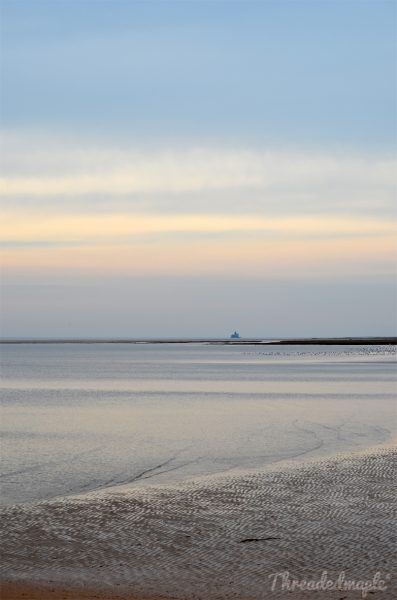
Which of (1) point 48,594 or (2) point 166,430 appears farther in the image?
(2) point 166,430

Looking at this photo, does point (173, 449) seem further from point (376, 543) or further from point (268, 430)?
point (376, 543)

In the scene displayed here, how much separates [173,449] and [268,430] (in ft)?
17.4

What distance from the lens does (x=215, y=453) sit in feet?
67.5

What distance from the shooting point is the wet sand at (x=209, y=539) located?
9461 millimetres

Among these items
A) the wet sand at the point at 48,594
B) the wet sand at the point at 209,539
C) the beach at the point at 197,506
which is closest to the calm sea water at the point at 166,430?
the beach at the point at 197,506

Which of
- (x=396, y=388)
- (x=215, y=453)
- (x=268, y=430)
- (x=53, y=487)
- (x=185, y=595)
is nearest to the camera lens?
(x=185, y=595)

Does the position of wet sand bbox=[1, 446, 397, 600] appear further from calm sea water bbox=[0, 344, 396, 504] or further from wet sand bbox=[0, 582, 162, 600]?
calm sea water bbox=[0, 344, 396, 504]

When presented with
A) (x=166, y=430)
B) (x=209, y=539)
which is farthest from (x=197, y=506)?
(x=166, y=430)

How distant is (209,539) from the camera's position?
1148cm

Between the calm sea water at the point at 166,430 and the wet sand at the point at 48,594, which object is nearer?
the wet sand at the point at 48,594

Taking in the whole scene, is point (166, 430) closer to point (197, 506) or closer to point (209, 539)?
point (197, 506)

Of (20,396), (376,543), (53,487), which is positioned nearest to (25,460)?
(53,487)

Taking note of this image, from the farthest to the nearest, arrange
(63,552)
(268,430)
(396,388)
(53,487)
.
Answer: (396,388) → (268,430) → (53,487) → (63,552)

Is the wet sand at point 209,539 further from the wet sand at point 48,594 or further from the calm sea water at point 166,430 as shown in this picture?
the calm sea water at point 166,430
